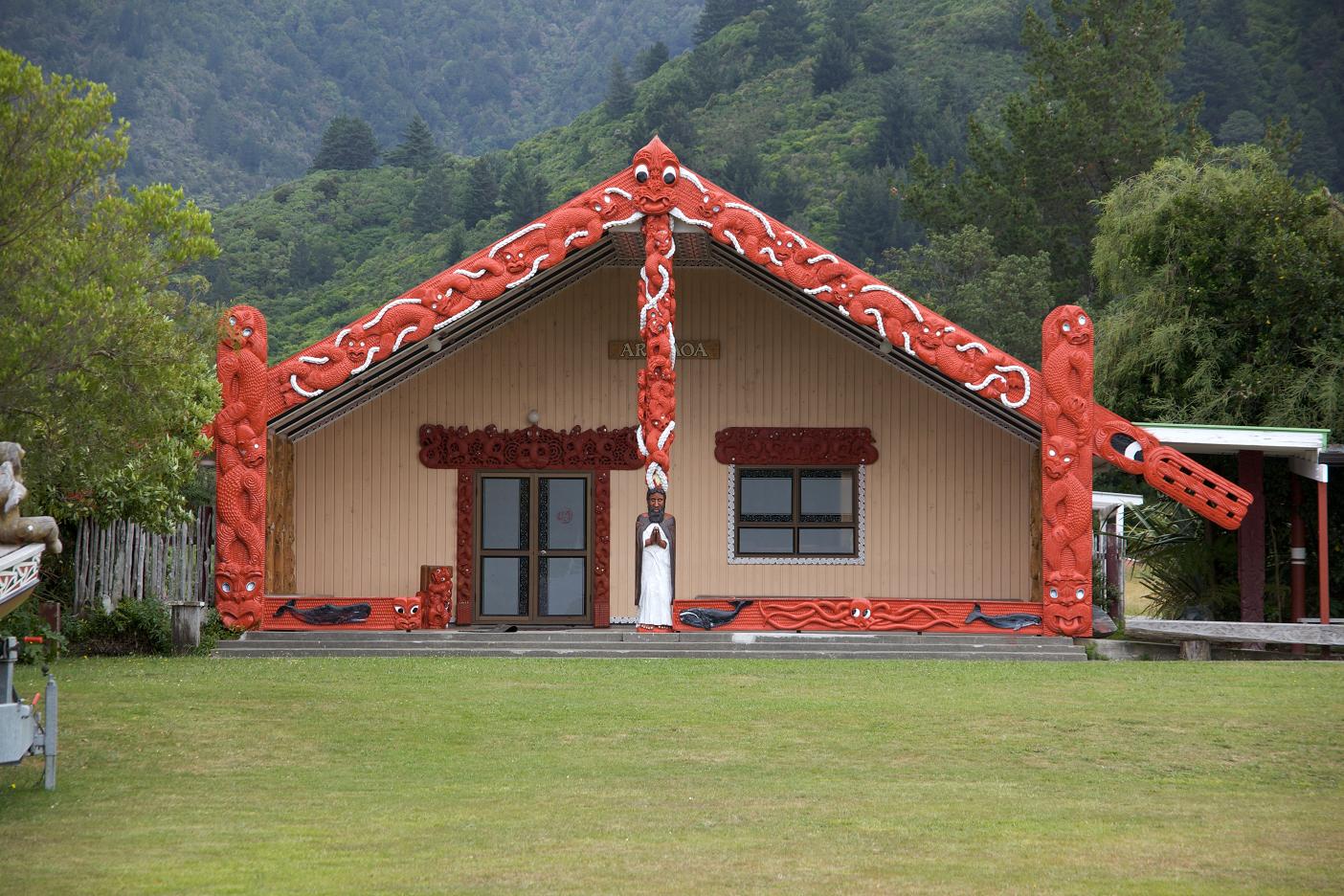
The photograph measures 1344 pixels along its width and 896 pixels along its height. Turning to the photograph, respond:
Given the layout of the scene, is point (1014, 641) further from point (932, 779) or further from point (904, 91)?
point (904, 91)

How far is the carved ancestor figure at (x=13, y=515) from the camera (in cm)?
1065

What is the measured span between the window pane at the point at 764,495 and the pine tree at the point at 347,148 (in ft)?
207

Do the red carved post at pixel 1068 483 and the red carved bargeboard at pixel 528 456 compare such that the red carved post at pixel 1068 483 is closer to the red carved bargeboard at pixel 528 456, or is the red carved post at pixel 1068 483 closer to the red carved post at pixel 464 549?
the red carved bargeboard at pixel 528 456

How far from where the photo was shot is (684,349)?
71.6 ft

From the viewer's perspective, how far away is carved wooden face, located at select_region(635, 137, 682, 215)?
62.6 ft

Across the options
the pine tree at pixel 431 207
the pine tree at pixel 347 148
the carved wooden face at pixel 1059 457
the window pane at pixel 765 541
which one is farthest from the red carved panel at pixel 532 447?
the pine tree at pixel 347 148

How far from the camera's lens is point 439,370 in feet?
71.8

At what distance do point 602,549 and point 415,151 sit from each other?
2400 inches

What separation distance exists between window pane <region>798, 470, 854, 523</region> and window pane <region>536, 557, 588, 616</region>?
9.45ft

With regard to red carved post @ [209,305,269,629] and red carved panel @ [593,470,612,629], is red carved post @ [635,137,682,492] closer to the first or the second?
red carved panel @ [593,470,612,629]

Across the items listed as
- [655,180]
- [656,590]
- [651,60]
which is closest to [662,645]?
[656,590]

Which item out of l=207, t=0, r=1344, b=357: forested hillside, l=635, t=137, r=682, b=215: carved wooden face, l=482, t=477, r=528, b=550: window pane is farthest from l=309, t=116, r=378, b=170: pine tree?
l=635, t=137, r=682, b=215: carved wooden face

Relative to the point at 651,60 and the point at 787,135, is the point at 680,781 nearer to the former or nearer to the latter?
the point at 787,135

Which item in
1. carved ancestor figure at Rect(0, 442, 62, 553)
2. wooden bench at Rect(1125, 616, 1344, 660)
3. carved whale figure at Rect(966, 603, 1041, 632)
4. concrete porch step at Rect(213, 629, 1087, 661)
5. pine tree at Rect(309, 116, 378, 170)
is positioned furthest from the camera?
pine tree at Rect(309, 116, 378, 170)
